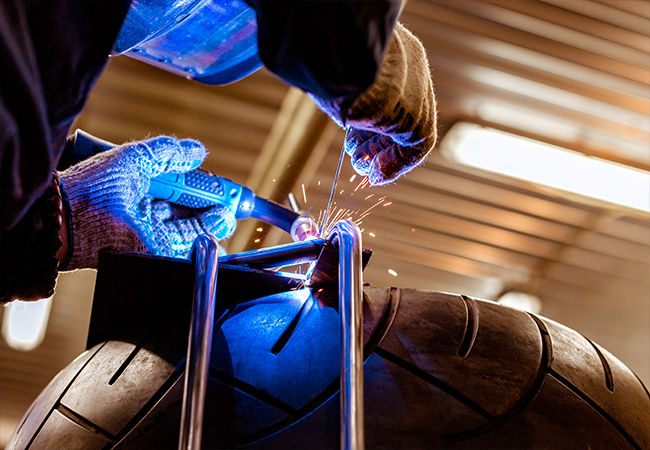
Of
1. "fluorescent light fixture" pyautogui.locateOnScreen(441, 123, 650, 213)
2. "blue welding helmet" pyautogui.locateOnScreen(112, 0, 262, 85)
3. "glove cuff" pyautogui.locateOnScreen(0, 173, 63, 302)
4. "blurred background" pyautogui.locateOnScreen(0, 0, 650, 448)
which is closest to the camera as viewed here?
"glove cuff" pyautogui.locateOnScreen(0, 173, 63, 302)

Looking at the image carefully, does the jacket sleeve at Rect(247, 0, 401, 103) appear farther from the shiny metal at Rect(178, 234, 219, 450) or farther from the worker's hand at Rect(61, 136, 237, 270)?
the worker's hand at Rect(61, 136, 237, 270)

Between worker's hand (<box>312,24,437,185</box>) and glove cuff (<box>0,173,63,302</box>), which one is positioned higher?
worker's hand (<box>312,24,437,185</box>)

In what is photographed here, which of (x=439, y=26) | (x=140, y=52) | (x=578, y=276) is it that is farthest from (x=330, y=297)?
(x=578, y=276)

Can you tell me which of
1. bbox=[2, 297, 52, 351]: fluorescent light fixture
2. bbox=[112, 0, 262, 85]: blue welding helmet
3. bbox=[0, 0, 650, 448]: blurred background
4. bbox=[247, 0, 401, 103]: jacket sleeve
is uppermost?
bbox=[247, 0, 401, 103]: jacket sleeve

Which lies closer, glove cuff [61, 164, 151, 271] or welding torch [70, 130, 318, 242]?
glove cuff [61, 164, 151, 271]

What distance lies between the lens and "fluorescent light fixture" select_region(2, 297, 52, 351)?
348 centimetres

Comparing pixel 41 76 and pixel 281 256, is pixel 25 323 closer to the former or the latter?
pixel 281 256

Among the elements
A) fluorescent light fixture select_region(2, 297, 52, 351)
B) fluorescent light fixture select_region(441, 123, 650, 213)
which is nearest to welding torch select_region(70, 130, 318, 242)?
fluorescent light fixture select_region(441, 123, 650, 213)

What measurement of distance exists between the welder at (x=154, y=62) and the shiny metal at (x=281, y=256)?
18 centimetres

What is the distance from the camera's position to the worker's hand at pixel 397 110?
60 centimetres

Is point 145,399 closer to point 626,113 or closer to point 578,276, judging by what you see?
point 626,113

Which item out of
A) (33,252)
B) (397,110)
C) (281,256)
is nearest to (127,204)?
(33,252)

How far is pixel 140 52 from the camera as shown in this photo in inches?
39.6

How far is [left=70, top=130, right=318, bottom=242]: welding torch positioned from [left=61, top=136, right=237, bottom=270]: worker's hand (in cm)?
4
